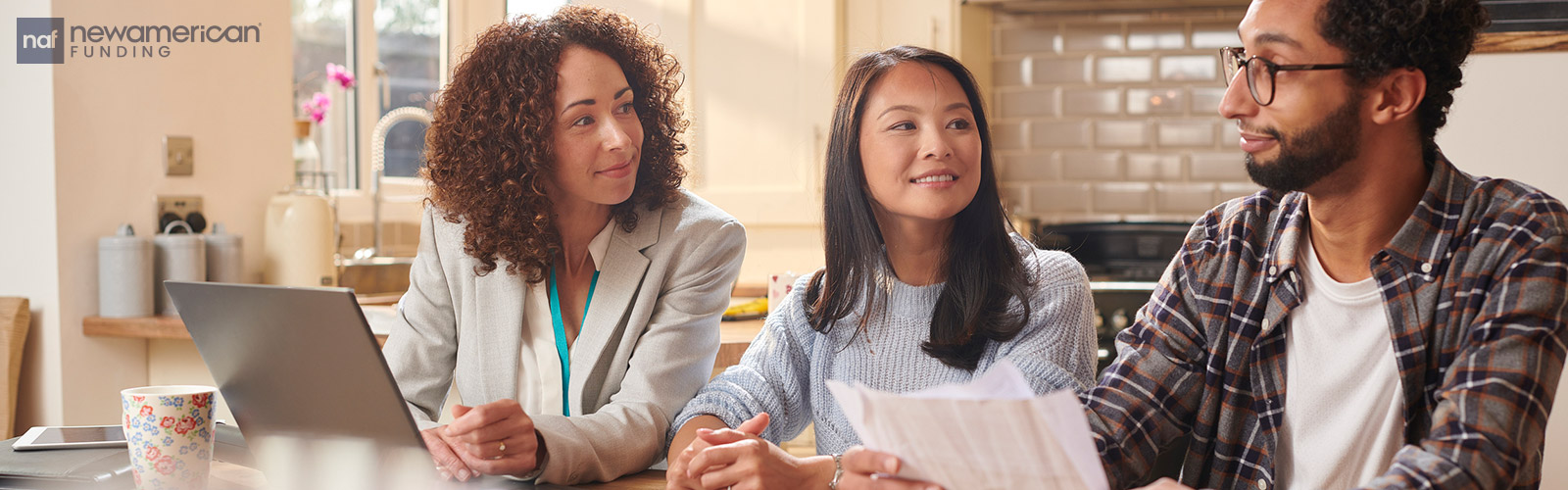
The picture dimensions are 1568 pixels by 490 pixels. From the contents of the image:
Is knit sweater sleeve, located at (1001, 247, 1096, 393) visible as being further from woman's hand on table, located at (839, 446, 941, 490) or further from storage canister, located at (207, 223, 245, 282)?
storage canister, located at (207, 223, 245, 282)

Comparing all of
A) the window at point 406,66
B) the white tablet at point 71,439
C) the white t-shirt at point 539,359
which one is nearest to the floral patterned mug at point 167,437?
the white tablet at point 71,439

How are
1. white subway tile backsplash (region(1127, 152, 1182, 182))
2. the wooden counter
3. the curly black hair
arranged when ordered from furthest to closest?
white subway tile backsplash (region(1127, 152, 1182, 182)) < the wooden counter < the curly black hair

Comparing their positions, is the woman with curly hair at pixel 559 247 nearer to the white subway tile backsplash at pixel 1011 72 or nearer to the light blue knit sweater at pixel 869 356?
the light blue knit sweater at pixel 869 356

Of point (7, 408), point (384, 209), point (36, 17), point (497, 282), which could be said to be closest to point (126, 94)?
point (36, 17)

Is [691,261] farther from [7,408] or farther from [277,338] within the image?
[7,408]

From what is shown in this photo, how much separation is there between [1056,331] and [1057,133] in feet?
9.84

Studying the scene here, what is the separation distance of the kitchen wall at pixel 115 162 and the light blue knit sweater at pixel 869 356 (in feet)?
5.58

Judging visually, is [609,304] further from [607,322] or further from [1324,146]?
[1324,146]

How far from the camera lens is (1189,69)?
4.12 m

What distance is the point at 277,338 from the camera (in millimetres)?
1021

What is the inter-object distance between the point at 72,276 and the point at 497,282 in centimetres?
147

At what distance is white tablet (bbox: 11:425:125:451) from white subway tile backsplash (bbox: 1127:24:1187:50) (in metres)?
3.53

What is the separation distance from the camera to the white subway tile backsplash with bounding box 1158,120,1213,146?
414cm

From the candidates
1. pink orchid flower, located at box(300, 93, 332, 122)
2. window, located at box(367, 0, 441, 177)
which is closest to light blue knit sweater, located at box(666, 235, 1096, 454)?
pink orchid flower, located at box(300, 93, 332, 122)
